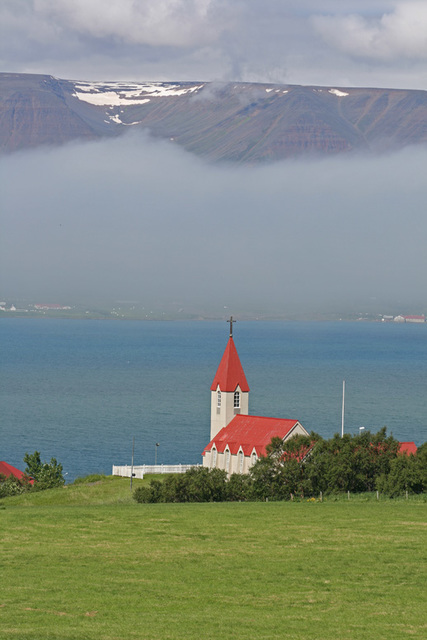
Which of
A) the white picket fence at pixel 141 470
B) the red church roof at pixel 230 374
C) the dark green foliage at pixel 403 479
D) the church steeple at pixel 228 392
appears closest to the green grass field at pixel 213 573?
the dark green foliage at pixel 403 479

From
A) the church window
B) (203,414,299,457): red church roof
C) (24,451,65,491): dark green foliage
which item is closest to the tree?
(203,414,299,457): red church roof

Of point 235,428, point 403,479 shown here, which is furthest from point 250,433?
point 403,479

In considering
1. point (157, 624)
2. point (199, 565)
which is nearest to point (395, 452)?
point (199, 565)

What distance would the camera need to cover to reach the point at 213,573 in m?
26.0

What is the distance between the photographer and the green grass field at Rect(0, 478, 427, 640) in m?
20.4

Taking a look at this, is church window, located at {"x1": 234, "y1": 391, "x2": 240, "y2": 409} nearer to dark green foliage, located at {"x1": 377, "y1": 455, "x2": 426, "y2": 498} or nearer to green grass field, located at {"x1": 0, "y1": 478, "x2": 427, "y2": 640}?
dark green foliage, located at {"x1": 377, "y1": 455, "x2": 426, "y2": 498}

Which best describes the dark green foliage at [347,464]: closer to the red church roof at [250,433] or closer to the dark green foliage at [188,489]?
the dark green foliage at [188,489]

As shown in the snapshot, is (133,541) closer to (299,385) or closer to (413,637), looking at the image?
(413,637)

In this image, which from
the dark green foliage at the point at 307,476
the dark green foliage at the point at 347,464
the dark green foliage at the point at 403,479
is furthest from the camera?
the dark green foliage at the point at 347,464

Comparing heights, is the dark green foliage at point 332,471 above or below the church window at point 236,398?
below

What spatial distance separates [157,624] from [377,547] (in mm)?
11469

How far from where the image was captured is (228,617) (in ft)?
69.6

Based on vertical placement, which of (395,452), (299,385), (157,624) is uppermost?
(299,385)

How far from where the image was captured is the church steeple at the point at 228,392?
6800cm
